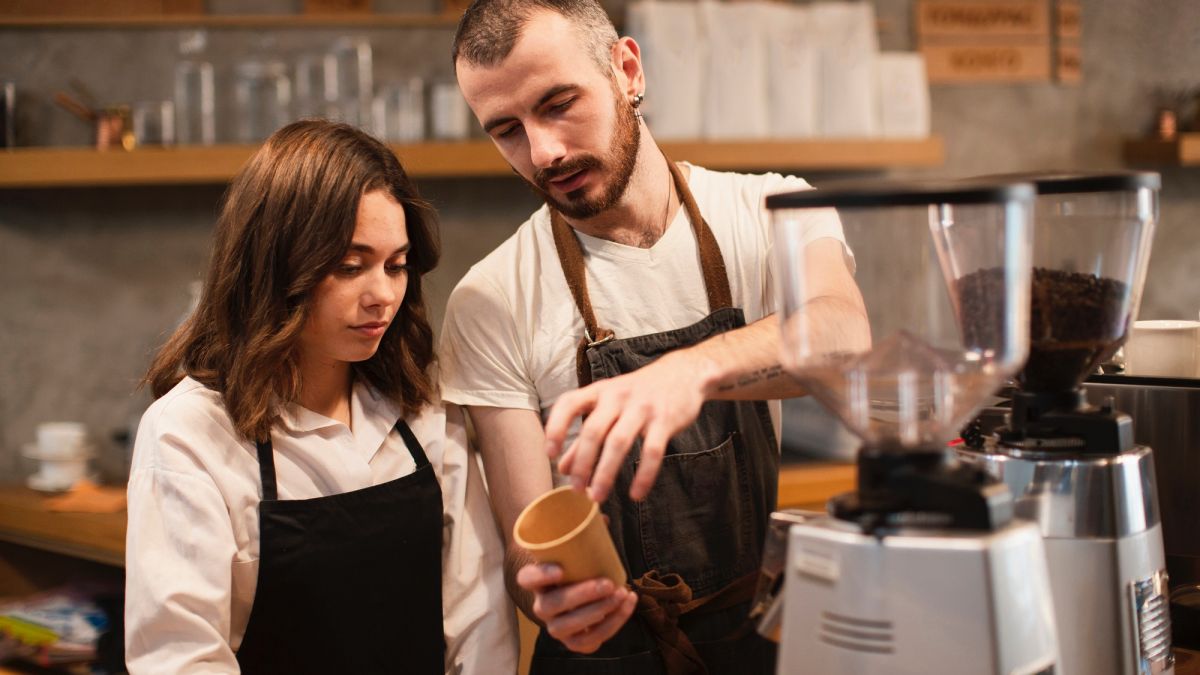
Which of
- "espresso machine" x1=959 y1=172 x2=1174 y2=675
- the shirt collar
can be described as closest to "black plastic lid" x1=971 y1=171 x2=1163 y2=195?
"espresso machine" x1=959 y1=172 x2=1174 y2=675

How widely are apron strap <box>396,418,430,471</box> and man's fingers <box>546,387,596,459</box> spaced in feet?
1.84

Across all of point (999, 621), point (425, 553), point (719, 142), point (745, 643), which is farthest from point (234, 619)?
point (719, 142)

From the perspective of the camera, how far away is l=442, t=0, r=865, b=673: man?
5.15 feet

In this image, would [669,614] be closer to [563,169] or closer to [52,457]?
[563,169]

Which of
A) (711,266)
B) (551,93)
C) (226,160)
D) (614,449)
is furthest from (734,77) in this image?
(614,449)

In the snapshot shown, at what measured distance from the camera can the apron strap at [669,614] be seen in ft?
5.16

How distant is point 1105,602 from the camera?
1106 mm

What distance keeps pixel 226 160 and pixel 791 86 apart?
66.2 inches

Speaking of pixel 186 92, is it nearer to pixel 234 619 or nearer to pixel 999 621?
pixel 234 619

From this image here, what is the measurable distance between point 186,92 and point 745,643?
2.49m

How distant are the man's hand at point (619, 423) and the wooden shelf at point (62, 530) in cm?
216

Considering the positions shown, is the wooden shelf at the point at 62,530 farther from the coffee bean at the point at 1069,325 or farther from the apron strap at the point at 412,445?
the coffee bean at the point at 1069,325

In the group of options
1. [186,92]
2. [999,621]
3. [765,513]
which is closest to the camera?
[999,621]

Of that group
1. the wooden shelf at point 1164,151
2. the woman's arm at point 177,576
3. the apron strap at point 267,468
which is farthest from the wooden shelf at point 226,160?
the woman's arm at point 177,576
